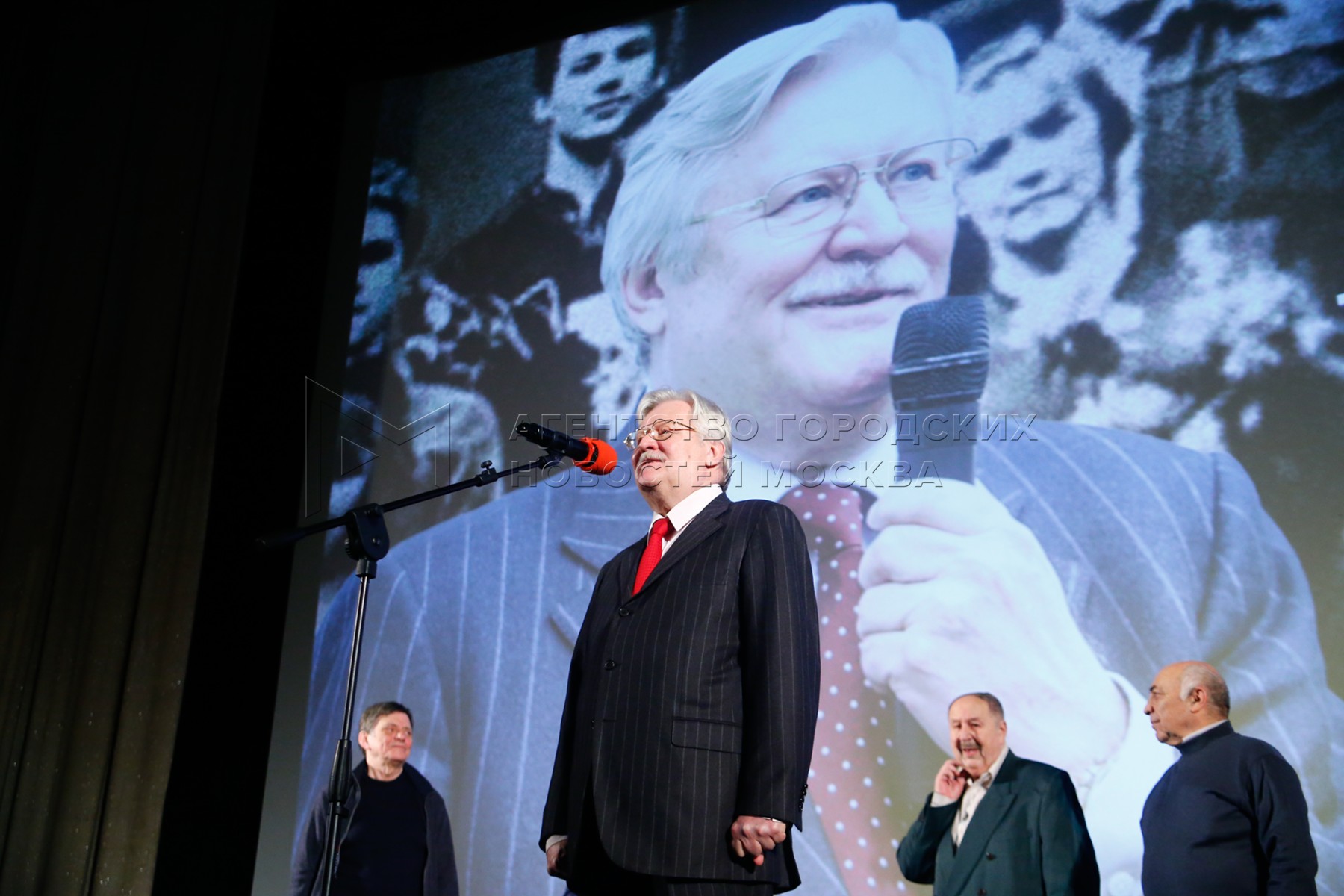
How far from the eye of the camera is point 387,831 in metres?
3.49

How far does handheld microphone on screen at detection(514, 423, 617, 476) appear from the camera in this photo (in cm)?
204

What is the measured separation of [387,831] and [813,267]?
224 cm

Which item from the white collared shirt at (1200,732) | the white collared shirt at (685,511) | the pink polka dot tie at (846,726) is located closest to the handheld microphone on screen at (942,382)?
the pink polka dot tie at (846,726)

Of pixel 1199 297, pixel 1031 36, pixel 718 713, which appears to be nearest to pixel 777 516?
pixel 718 713

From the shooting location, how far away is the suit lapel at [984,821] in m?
2.87

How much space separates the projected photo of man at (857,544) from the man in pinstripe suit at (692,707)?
1.32 metres

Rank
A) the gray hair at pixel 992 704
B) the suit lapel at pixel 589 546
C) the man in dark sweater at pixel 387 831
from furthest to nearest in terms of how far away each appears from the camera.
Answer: the suit lapel at pixel 589 546, the man in dark sweater at pixel 387 831, the gray hair at pixel 992 704

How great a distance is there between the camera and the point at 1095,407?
3109mm

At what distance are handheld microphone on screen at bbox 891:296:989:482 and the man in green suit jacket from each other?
700mm

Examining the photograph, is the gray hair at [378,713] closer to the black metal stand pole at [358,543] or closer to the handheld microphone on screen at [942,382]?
the black metal stand pole at [358,543]

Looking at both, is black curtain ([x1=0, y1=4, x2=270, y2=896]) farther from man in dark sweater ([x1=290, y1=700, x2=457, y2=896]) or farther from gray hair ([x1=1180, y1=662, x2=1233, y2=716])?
gray hair ([x1=1180, y1=662, x2=1233, y2=716])

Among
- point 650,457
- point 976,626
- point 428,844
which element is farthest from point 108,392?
point 976,626

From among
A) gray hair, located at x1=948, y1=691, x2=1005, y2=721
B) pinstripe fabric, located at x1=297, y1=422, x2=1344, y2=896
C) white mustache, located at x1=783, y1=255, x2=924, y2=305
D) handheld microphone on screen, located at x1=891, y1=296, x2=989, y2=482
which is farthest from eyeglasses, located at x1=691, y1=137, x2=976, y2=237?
gray hair, located at x1=948, y1=691, x2=1005, y2=721

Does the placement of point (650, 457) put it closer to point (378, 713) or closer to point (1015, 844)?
point (1015, 844)
